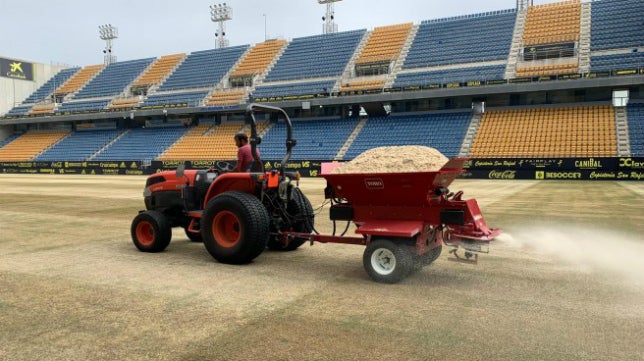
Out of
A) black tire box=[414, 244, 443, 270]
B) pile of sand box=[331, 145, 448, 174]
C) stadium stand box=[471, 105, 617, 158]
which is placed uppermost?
stadium stand box=[471, 105, 617, 158]

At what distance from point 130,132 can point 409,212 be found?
43.2 metres

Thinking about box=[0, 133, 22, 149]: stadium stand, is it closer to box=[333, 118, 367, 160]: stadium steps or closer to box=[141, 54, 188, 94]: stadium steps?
box=[141, 54, 188, 94]: stadium steps

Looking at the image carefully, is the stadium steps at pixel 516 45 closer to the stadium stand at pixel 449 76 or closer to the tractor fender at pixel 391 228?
the stadium stand at pixel 449 76

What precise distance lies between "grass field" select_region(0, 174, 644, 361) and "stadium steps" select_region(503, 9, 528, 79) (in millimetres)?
26211

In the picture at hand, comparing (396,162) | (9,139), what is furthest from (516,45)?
(9,139)

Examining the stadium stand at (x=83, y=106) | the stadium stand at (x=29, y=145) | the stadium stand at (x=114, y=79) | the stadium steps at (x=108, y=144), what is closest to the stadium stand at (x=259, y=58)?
the stadium steps at (x=108, y=144)

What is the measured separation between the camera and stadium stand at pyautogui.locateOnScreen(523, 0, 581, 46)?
3130 cm

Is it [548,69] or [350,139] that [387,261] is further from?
[548,69]

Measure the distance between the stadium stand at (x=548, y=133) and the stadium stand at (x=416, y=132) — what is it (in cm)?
141

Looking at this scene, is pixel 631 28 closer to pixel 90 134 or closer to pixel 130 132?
pixel 130 132

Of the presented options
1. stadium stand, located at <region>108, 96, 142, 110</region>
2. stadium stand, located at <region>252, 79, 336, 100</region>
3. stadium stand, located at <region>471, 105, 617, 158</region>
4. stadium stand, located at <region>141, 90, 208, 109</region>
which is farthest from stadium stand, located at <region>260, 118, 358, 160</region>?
stadium stand, located at <region>108, 96, 142, 110</region>

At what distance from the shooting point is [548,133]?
26.8 m

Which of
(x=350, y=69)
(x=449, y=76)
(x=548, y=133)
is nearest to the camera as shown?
(x=548, y=133)

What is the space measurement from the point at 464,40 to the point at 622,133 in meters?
13.9
